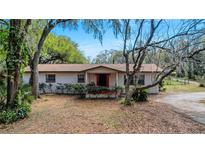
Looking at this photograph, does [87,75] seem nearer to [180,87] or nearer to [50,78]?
[50,78]

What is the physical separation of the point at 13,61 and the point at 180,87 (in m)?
8.95

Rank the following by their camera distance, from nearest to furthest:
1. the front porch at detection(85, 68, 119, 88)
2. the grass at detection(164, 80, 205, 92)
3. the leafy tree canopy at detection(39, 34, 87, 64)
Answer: the grass at detection(164, 80, 205, 92), the front porch at detection(85, 68, 119, 88), the leafy tree canopy at detection(39, 34, 87, 64)

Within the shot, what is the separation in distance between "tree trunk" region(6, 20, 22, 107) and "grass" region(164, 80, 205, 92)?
7.73 metres

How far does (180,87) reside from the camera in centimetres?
1145

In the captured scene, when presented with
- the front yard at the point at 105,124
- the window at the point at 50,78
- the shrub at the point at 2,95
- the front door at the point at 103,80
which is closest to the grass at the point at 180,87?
the front door at the point at 103,80

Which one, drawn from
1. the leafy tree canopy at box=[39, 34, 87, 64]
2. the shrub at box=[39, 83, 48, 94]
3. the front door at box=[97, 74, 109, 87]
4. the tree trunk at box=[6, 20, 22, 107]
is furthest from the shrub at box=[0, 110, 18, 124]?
the leafy tree canopy at box=[39, 34, 87, 64]

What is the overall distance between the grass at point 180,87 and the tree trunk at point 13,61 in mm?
7732

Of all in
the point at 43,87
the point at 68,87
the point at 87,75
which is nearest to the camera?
the point at 68,87

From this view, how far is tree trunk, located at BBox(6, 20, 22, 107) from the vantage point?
511cm

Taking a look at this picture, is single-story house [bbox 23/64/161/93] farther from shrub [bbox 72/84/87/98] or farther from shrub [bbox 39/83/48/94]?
shrub [bbox 72/84/87/98]

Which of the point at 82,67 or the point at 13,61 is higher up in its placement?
the point at 82,67

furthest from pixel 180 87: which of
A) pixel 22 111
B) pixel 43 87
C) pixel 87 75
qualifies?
pixel 22 111
